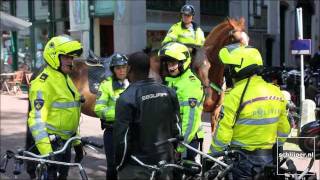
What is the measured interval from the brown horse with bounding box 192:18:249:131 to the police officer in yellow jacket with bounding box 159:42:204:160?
2870 mm

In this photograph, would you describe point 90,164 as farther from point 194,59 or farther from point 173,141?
point 173,141

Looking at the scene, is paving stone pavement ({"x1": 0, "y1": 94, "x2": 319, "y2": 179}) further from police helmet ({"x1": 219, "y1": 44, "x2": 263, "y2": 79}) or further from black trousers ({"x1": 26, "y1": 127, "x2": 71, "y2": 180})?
black trousers ({"x1": 26, "y1": 127, "x2": 71, "y2": 180})

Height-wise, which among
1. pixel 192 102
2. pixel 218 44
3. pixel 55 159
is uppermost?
pixel 218 44

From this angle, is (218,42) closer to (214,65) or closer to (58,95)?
(214,65)

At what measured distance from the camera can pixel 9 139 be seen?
1093 cm

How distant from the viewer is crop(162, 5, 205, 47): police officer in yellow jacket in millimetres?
8391

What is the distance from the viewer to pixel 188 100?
5422 mm

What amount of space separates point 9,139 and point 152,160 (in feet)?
24.3

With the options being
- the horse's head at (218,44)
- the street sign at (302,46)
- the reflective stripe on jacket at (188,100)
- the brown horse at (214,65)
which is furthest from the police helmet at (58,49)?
the street sign at (302,46)

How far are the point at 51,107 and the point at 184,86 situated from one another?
4.86 feet

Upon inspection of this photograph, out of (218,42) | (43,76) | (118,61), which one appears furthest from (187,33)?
(43,76)

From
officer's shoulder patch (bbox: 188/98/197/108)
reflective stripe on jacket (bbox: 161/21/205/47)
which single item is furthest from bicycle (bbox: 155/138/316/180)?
reflective stripe on jacket (bbox: 161/21/205/47)

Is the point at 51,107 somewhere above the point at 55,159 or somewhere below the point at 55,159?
above

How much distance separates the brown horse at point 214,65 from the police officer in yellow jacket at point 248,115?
4.10 meters
